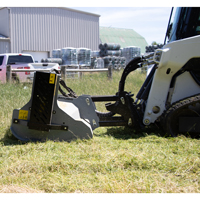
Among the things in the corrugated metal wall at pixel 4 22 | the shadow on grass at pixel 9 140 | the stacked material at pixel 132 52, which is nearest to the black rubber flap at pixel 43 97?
the shadow on grass at pixel 9 140

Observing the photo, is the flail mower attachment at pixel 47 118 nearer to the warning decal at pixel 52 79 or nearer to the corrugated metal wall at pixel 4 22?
the warning decal at pixel 52 79

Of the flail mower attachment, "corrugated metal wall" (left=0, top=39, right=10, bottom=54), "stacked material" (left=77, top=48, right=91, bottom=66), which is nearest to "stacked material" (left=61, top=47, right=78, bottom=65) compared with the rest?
"stacked material" (left=77, top=48, right=91, bottom=66)

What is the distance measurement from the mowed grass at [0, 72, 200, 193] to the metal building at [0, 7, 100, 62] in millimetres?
23040

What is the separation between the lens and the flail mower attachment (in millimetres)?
3963

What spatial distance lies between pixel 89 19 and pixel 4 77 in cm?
2131

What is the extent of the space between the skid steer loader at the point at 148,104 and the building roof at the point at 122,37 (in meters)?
32.9

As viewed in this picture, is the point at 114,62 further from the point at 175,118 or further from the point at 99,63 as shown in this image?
the point at 175,118

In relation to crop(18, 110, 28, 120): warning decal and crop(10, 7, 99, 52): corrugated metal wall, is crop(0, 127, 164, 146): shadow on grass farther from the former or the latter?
crop(10, 7, 99, 52): corrugated metal wall

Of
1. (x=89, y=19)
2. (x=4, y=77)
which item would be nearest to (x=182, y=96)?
(x=4, y=77)

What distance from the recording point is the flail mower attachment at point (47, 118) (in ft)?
13.0

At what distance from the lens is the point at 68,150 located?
3.68 metres

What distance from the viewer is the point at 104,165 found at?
3092mm

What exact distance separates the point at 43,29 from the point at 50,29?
31.0 inches

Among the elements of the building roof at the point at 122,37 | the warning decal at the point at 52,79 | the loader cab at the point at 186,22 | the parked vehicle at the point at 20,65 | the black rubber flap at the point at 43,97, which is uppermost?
the loader cab at the point at 186,22
